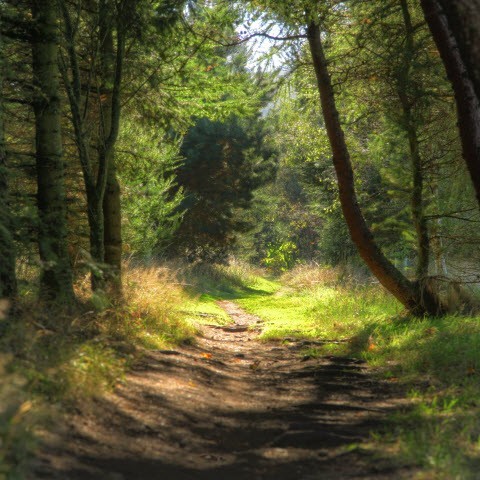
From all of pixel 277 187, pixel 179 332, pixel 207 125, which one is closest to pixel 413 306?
pixel 179 332

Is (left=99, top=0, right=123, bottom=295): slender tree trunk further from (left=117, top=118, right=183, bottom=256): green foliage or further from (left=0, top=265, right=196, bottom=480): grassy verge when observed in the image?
(left=117, top=118, right=183, bottom=256): green foliage

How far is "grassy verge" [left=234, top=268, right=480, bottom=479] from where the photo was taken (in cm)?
427

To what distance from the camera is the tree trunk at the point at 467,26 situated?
4992 millimetres

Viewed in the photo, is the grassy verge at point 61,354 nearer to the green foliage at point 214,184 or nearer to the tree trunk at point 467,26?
the tree trunk at point 467,26

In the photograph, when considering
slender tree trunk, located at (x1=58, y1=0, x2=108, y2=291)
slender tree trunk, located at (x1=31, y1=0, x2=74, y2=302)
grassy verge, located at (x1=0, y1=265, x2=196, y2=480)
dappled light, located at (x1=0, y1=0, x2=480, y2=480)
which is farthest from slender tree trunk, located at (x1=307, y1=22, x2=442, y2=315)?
slender tree trunk, located at (x1=31, y1=0, x2=74, y2=302)

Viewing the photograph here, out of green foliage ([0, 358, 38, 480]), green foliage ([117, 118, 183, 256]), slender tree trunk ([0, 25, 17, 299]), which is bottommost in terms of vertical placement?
green foliage ([0, 358, 38, 480])

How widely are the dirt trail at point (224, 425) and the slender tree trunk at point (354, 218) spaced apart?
2.72 meters

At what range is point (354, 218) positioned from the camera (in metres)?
11.1

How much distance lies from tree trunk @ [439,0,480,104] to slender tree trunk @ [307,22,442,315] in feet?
19.5

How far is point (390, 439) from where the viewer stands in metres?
4.77

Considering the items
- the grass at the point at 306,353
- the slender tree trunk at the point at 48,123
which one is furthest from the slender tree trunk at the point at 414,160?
the slender tree trunk at the point at 48,123

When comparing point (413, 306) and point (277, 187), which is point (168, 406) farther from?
point (277, 187)

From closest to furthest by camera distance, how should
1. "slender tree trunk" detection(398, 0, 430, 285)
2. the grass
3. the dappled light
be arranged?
1. the grass
2. the dappled light
3. "slender tree trunk" detection(398, 0, 430, 285)

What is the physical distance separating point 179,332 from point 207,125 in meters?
20.4
